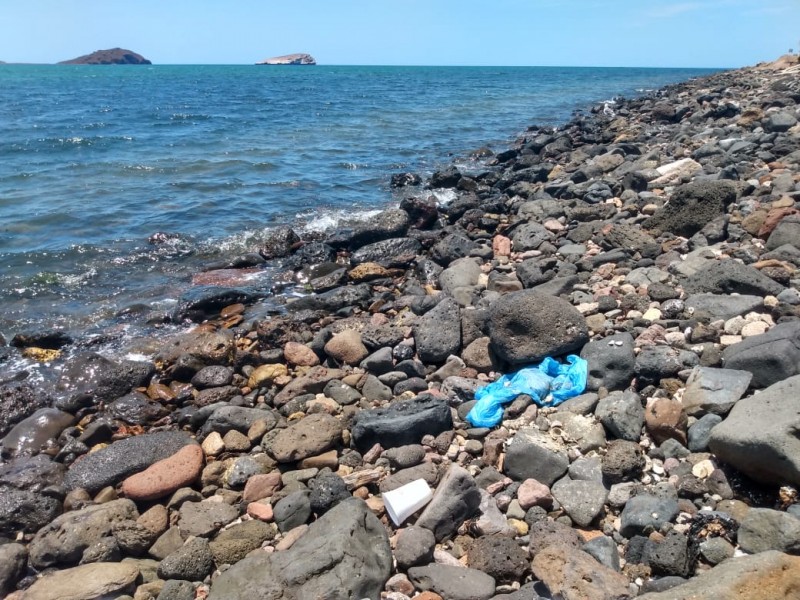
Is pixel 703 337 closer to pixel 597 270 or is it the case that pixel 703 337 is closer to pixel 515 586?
pixel 597 270

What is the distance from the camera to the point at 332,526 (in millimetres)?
3797

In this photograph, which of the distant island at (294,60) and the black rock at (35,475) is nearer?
the black rock at (35,475)

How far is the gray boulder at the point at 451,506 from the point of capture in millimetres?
4027

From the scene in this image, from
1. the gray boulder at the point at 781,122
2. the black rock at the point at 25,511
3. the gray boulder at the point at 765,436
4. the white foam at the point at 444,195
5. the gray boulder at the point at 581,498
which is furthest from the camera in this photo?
the white foam at the point at 444,195

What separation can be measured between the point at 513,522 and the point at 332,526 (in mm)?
1263

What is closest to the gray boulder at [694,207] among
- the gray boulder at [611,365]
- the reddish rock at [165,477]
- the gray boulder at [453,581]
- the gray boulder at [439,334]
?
A: the gray boulder at [611,365]

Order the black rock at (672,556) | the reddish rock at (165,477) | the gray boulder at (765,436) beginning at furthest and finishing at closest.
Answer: the reddish rock at (165,477)
the gray boulder at (765,436)
the black rock at (672,556)

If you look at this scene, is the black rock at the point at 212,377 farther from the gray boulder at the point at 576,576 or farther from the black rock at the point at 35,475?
the gray boulder at the point at 576,576

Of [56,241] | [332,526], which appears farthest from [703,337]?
[56,241]

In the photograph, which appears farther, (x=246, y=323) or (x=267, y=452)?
(x=246, y=323)

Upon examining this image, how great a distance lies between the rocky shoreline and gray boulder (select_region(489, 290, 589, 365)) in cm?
2

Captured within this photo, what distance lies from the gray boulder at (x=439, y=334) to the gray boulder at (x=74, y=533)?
324 centimetres

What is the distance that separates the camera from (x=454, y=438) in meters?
5.13

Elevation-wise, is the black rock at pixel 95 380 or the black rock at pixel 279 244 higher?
the black rock at pixel 279 244
